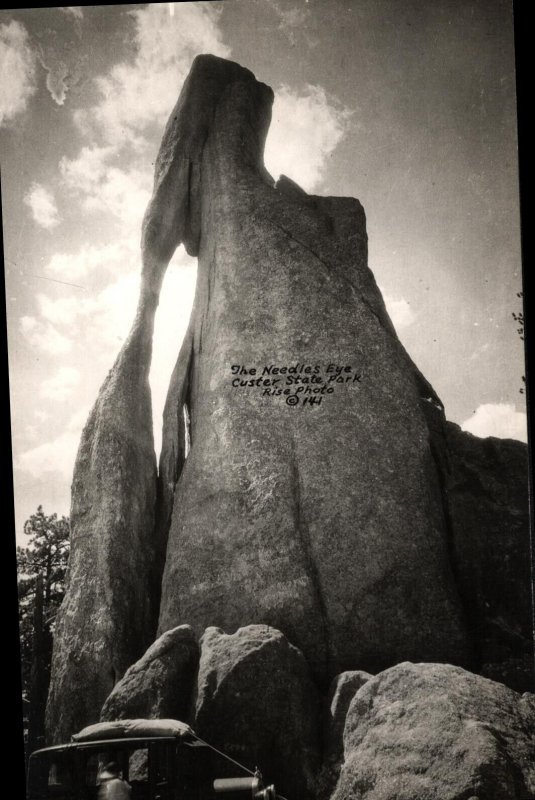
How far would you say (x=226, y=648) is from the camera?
739 centimetres

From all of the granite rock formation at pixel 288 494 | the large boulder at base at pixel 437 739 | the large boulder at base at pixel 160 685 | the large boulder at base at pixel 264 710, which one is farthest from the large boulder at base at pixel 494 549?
the large boulder at base at pixel 160 685

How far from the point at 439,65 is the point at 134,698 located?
976cm

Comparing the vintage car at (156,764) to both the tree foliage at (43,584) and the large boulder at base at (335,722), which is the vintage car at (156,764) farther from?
the tree foliage at (43,584)

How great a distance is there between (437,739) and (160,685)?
3363 mm

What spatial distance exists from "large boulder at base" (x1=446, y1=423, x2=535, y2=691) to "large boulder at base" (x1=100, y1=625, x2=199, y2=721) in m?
3.83

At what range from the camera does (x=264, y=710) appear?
22.6 feet

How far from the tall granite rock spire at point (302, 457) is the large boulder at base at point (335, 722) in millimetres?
731

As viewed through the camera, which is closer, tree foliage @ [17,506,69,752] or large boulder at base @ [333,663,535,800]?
large boulder at base @ [333,663,535,800]

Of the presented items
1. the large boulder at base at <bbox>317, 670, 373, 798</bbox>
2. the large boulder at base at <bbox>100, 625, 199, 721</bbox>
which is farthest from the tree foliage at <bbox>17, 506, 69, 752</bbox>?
the large boulder at base at <bbox>317, 670, 373, 798</bbox>

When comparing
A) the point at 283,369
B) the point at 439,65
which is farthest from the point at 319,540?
the point at 439,65

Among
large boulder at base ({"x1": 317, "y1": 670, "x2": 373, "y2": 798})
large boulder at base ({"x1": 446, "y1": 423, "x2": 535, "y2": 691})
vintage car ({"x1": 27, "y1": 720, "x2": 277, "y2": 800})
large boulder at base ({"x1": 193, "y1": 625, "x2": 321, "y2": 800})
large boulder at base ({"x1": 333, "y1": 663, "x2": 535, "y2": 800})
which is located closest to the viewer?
large boulder at base ({"x1": 333, "y1": 663, "x2": 535, "y2": 800})

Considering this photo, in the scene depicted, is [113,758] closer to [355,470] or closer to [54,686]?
[54,686]

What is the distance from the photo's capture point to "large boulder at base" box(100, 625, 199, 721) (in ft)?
23.6

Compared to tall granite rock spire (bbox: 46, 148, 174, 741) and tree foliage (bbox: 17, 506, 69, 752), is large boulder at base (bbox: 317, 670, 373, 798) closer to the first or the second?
tall granite rock spire (bbox: 46, 148, 174, 741)
